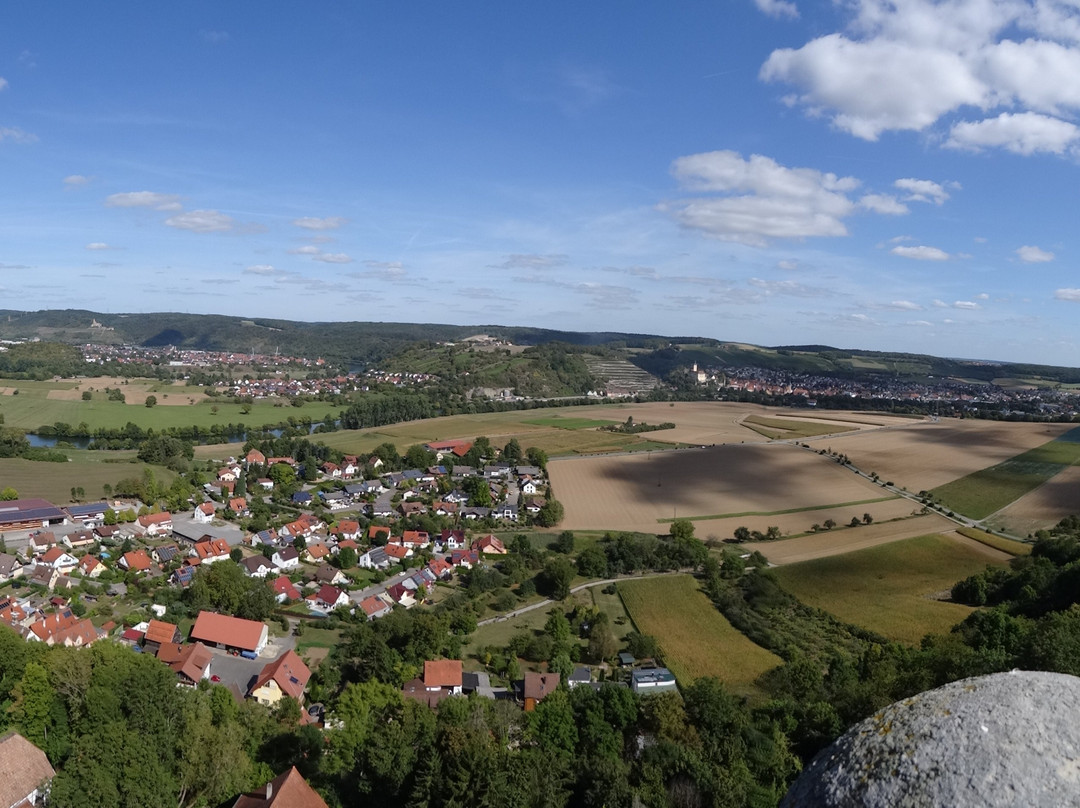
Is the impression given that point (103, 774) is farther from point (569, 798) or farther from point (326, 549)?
point (326, 549)

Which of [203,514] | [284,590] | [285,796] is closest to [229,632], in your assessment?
[284,590]

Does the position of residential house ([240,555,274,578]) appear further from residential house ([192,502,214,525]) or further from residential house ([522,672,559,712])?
residential house ([522,672,559,712])

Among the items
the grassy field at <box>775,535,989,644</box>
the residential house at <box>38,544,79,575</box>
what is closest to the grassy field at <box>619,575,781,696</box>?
the grassy field at <box>775,535,989,644</box>

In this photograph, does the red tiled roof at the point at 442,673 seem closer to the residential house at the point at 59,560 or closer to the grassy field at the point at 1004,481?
the residential house at the point at 59,560

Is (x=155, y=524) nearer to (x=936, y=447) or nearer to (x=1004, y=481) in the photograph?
(x=1004, y=481)

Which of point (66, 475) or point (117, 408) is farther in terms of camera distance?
point (117, 408)

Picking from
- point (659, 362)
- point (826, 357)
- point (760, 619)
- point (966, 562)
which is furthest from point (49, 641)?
point (826, 357)

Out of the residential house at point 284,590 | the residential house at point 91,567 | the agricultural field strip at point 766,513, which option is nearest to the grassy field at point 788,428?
the agricultural field strip at point 766,513
